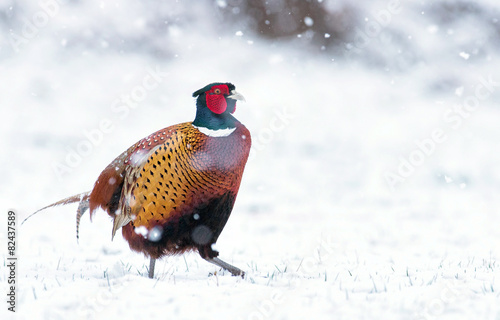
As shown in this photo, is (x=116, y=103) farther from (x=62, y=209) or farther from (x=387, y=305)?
(x=387, y=305)

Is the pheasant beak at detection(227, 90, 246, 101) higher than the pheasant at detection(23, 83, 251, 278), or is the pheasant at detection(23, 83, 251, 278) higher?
the pheasant beak at detection(227, 90, 246, 101)

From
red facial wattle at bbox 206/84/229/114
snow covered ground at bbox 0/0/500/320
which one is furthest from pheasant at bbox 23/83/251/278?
snow covered ground at bbox 0/0/500/320

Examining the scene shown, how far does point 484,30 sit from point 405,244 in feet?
35.1

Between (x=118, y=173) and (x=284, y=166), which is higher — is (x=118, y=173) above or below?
below

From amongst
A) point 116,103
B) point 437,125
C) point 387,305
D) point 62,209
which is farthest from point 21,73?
point 387,305

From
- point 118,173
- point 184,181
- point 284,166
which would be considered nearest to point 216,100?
point 184,181

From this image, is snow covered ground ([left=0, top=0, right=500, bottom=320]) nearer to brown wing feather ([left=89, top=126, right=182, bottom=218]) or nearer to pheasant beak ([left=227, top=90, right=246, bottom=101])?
brown wing feather ([left=89, top=126, right=182, bottom=218])

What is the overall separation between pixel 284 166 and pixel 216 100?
7.07 meters

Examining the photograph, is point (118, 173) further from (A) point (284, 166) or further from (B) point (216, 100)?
(A) point (284, 166)

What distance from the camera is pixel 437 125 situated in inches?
490

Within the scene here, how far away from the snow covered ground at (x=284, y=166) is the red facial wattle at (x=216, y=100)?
123cm

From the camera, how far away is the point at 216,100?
3766mm

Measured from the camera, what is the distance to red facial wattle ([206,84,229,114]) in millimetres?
3762

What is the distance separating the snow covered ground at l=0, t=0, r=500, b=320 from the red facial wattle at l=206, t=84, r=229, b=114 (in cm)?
123
